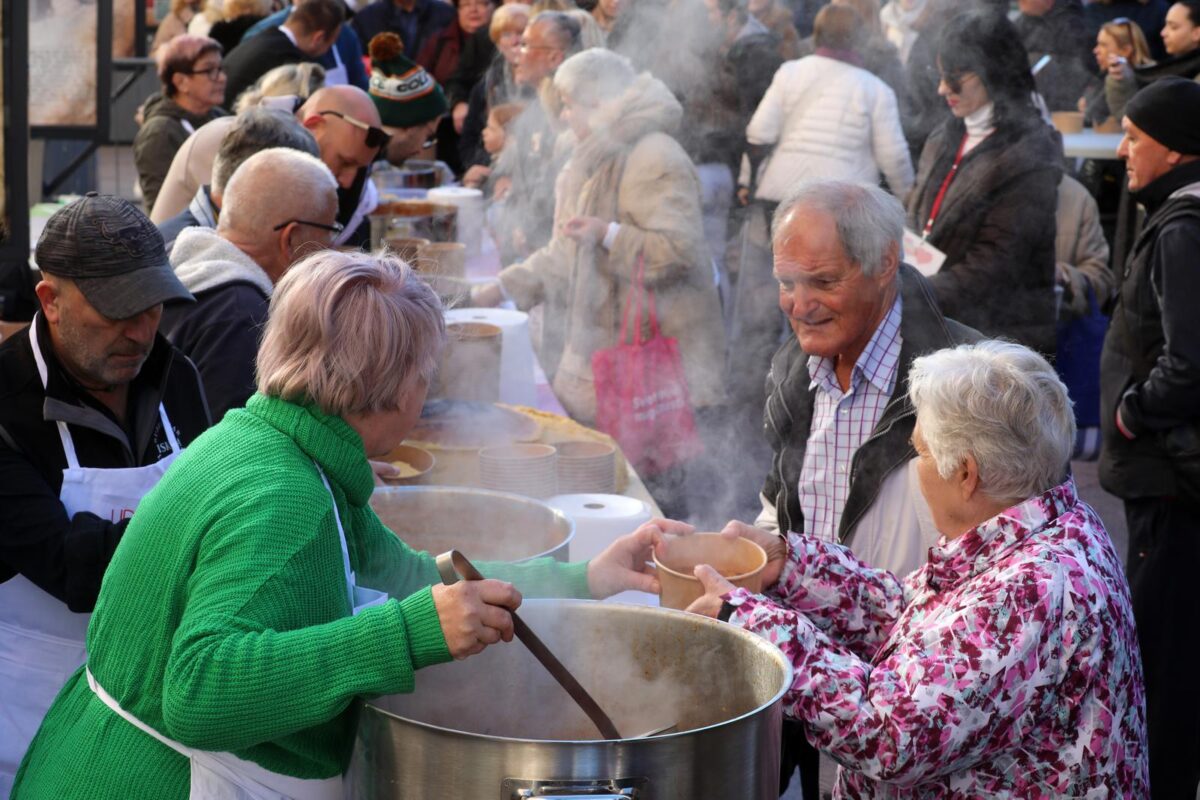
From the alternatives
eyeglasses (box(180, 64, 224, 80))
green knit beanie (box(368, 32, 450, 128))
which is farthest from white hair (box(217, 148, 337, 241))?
green knit beanie (box(368, 32, 450, 128))

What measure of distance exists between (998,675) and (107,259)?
153 centimetres

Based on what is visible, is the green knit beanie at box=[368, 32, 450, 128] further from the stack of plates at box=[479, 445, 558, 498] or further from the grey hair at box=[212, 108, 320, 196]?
the stack of plates at box=[479, 445, 558, 498]

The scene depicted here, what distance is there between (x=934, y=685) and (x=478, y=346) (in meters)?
2.06

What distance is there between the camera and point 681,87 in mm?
6742

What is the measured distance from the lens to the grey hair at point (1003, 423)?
6.13ft

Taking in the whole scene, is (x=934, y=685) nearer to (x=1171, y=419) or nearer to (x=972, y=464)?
(x=972, y=464)

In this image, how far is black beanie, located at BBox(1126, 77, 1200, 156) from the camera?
12.0 feet

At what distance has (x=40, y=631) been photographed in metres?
2.15

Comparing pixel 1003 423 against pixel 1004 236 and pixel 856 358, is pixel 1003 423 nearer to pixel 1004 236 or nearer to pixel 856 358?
pixel 856 358

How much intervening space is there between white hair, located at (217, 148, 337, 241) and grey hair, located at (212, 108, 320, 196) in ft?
1.86

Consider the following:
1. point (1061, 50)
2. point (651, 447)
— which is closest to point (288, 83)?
point (651, 447)

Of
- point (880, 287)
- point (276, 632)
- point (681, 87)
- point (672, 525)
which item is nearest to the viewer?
point (276, 632)

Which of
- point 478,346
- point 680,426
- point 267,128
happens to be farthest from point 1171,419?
point 267,128

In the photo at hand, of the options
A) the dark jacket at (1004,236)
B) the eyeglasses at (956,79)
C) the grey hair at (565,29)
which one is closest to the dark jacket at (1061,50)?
the eyeglasses at (956,79)
